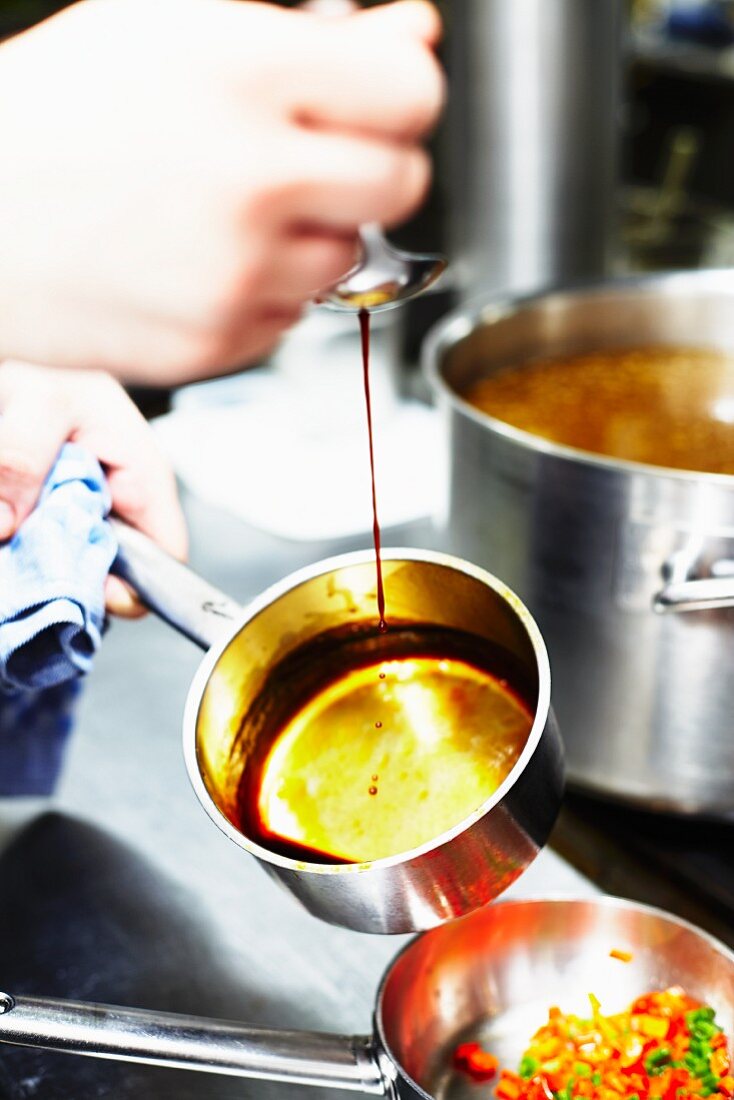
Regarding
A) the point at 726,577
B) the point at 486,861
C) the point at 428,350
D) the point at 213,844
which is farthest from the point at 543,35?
the point at 486,861

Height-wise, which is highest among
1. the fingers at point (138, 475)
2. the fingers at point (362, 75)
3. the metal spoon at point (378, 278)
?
the fingers at point (362, 75)

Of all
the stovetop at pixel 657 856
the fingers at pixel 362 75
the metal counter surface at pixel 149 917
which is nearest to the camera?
the fingers at pixel 362 75

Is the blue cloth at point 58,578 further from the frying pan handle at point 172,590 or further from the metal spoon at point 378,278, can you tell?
the metal spoon at point 378,278

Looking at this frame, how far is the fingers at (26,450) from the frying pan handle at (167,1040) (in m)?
0.26

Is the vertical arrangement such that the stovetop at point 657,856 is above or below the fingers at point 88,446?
below

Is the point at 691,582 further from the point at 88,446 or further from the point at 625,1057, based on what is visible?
the point at 88,446

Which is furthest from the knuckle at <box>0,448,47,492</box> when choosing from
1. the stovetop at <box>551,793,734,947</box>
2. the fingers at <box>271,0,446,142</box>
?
the stovetop at <box>551,793,734,947</box>

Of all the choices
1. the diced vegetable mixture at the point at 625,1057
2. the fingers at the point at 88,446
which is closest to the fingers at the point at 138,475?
the fingers at the point at 88,446

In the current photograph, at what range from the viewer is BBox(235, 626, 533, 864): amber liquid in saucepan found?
61cm

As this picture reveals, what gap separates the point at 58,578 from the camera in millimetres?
621

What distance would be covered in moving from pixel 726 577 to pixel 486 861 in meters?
0.33

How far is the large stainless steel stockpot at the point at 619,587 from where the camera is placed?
812mm

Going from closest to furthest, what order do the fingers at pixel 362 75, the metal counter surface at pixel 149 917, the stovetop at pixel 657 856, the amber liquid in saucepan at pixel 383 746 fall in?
the fingers at pixel 362 75, the amber liquid in saucepan at pixel 383 746, the metal counter surface at pixel 149 917, the stovetop at pixel 657 856

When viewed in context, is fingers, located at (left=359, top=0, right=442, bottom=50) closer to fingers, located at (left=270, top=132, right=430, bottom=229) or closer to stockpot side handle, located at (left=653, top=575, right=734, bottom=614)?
fingers, located at (left=270, top=132, right=430, bottom=229)
